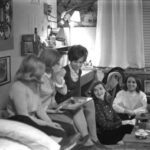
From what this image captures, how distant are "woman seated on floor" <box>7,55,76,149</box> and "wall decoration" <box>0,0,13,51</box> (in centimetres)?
55

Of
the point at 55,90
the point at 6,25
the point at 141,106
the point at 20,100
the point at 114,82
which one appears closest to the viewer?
the point at 20,100

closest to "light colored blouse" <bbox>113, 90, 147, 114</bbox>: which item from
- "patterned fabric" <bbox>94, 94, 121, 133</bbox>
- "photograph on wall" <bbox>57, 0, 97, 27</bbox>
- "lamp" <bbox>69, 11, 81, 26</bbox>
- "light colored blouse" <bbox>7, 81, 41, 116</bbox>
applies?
"patterned fabric" <bbox>94, 94, 121, 133</bbox>

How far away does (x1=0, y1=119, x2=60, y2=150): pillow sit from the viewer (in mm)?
2516

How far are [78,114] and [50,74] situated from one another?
0.54 meters

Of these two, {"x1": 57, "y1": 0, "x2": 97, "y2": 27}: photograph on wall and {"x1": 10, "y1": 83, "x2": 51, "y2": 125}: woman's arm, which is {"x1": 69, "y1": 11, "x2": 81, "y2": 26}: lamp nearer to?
{"x1": 57, "y1": 0, "x2": 97, "y2": 27}: photograph on wall

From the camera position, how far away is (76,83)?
4195 mm

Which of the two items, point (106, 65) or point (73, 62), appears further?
point (106, 65)

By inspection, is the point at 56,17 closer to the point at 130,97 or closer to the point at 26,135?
the point at 130,97

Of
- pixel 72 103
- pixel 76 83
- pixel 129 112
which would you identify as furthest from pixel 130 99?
pixel 72 103

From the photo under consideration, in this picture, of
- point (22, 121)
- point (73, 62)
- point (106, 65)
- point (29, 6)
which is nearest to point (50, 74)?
point (73, 62)

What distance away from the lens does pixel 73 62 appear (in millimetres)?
4121

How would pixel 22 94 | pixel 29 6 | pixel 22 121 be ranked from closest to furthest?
pixel 22 121
pixel 22 94
pixel 29 6

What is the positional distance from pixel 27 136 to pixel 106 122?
5.54 feet

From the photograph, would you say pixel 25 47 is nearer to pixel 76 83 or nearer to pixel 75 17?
pixel 76 83
